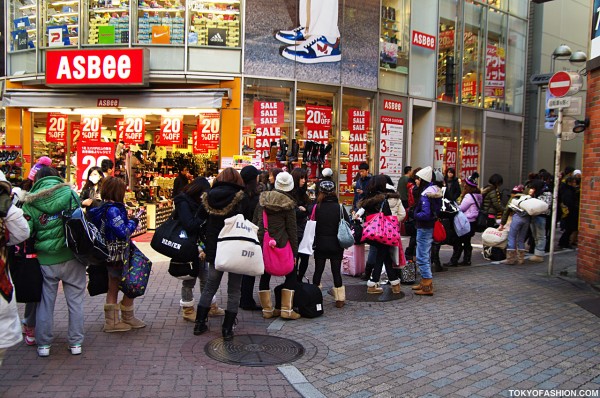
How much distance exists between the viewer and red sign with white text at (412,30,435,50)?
18094 millimetres

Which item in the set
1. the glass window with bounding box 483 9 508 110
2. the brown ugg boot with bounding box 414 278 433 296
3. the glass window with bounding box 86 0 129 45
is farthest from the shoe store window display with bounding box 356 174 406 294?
the glass window with bounding box 483 9 508 110

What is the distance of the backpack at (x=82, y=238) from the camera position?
484 centimetres

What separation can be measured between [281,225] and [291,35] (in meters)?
10.3

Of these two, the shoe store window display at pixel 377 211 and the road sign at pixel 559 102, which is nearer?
the shoe store window display at pixel 377 211

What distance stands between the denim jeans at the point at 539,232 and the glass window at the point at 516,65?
12839mm

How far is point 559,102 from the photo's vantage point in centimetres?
898

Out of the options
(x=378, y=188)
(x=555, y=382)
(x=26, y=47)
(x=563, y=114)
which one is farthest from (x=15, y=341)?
(x=26, y=47)

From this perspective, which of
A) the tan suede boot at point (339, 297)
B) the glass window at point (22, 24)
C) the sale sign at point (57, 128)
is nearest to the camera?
the tan suede boot at point (339, 297)

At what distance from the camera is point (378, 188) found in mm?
7660

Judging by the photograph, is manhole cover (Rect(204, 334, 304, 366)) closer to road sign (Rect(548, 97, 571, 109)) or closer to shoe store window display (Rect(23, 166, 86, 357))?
shoe store window display (Rect(23, 166, 86, 357))

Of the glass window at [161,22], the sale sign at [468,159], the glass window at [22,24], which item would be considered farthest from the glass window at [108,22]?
the sale sign at [468,159]

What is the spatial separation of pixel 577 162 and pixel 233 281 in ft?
79.6

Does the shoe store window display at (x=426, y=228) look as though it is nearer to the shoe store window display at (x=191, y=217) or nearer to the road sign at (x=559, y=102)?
the road sign at (x=559, y=102)

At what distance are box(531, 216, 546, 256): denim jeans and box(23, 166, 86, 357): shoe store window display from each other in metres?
8.98
